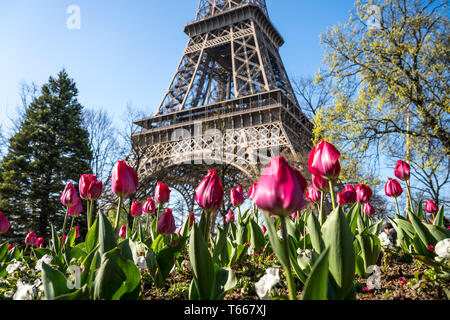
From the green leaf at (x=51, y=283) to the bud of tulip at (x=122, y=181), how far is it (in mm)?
693

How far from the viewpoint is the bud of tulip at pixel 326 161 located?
1.45 m

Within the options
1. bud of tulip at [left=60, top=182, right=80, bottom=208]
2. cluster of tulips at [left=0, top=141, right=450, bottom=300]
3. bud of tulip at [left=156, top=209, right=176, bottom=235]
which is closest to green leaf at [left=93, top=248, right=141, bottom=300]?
cluster of tulips at [left=0, top=141, right=450, bottom=300]

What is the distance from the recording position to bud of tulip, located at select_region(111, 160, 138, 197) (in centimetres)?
188

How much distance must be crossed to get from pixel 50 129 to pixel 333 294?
21.0 metres

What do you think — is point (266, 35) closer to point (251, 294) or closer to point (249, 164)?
point (249, 164)

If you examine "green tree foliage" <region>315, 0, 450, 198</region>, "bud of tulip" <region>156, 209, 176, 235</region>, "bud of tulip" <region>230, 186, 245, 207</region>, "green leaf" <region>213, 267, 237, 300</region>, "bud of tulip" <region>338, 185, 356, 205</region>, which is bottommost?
"green leaf" <region>213, 267, 237, 300</region>

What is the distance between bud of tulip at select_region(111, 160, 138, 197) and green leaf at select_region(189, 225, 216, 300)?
820mm

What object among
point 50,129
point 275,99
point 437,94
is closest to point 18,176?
point 50,129

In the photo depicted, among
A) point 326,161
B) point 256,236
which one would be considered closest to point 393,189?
point 256,236

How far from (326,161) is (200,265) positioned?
794 mm

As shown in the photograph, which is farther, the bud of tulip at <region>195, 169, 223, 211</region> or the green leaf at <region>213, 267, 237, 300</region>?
the bud of tulip at <region>195, 169, 223, 211</region>

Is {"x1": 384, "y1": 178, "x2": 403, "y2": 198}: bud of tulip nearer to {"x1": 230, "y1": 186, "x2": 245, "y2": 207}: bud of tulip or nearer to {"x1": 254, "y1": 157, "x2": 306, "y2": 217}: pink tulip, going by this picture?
{"x1": 230, "y1": 186, "x2": 245, "y2": 207}: bud of tulip

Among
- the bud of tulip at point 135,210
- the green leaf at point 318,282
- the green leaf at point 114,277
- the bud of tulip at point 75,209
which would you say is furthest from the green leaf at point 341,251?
the bud of tulip at point 135,210

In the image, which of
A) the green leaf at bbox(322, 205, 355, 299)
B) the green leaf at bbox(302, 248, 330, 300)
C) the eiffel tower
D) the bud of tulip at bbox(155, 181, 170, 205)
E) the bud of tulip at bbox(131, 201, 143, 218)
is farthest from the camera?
the eiffel tower
